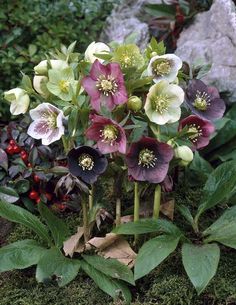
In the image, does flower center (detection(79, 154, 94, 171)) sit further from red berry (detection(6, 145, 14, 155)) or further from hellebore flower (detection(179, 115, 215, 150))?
red berry (detection(6, 145, 14, 155))

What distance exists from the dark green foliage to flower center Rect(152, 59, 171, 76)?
1290 millimetres

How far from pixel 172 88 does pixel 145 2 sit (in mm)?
1744

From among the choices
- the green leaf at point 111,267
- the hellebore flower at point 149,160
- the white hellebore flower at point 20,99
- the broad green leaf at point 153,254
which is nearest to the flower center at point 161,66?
the hellebore flower at point 149,160

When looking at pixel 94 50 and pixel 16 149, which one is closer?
pixel 94 50

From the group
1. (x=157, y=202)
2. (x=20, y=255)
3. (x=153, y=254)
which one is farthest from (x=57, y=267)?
(x=157, y=202)

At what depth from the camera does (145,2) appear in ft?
11.8

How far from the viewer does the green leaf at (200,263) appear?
6.07 feet

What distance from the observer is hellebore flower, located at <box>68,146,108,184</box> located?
1.99m

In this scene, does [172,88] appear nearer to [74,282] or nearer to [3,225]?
[74,282]

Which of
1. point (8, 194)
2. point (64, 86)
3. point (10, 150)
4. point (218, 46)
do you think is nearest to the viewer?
point (64, 86)

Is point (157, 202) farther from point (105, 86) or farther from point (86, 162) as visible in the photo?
point (105, 86)

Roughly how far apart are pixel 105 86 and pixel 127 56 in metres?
0.16

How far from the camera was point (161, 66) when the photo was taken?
2002 millimetres

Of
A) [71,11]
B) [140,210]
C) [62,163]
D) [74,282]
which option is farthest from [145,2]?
[74,282]
